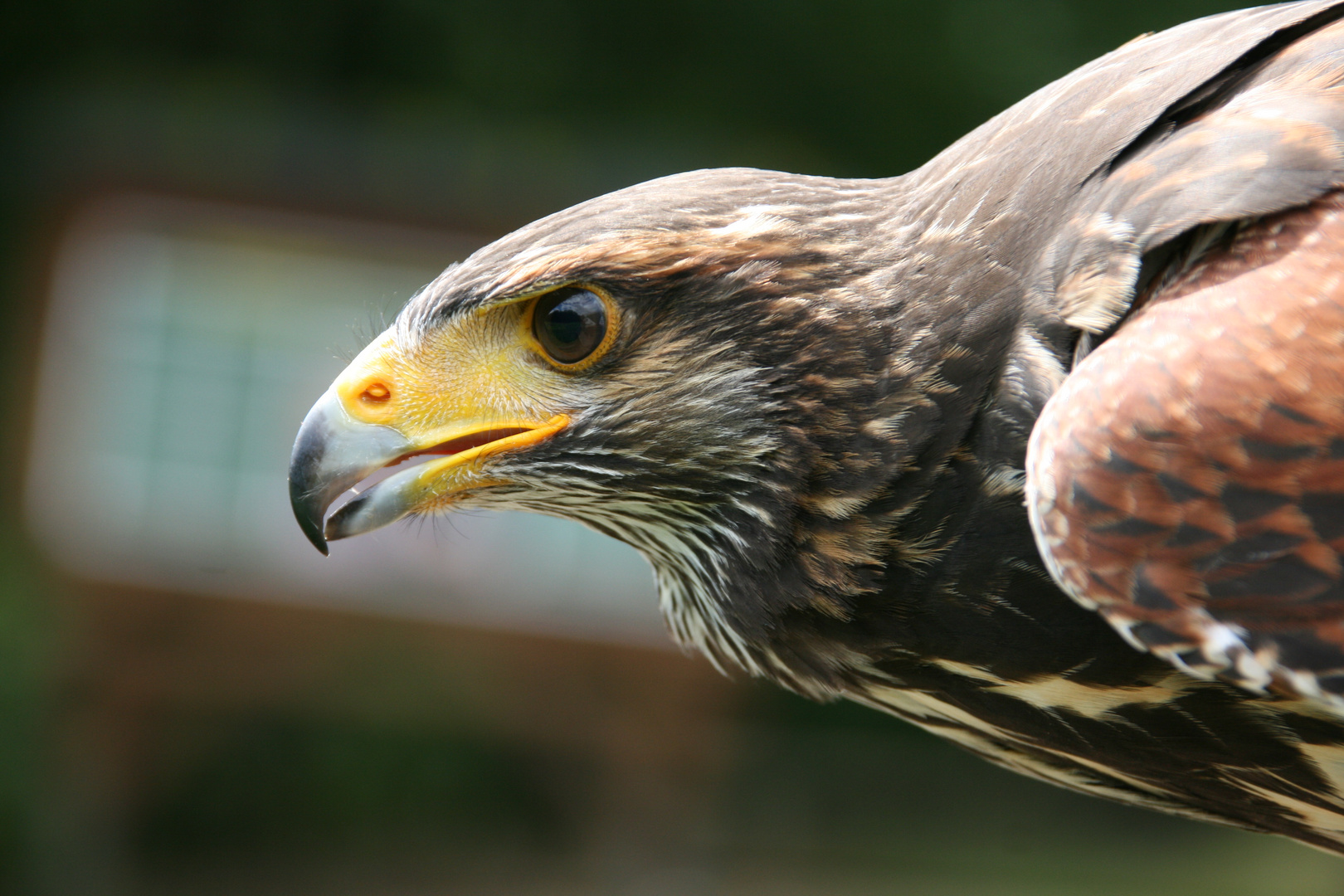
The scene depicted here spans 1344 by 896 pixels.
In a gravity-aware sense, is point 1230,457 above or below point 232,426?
above

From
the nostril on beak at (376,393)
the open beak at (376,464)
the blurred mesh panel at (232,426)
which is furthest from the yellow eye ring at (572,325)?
the blurred mesh panel at (232,426)

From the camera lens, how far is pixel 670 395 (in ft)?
7.77

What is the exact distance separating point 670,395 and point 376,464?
570mm

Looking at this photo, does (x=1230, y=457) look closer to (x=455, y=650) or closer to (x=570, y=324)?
(x=570, y=324)

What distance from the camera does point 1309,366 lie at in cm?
179

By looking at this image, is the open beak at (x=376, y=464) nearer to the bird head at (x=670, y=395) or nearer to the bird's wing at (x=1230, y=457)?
the bird head at (x=670, y=395)

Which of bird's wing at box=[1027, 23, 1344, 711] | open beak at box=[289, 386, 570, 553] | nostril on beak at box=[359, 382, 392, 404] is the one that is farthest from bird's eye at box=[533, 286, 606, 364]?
bird's wing at box=[1027, 23, 1344, 711]

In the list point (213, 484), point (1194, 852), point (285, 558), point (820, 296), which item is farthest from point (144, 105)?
point (1194, 852)

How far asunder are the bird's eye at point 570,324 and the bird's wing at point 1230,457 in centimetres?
83

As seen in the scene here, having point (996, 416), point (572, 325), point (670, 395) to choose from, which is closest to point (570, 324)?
point (572, 325)

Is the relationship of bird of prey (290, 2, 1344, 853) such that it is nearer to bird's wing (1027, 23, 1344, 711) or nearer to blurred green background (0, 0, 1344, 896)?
bird's wing (1027, 23, 1344, 711)

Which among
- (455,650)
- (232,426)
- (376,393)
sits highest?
(376,393)

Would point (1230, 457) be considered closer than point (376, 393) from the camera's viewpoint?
Yes

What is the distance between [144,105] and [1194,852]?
12771 millimetres
